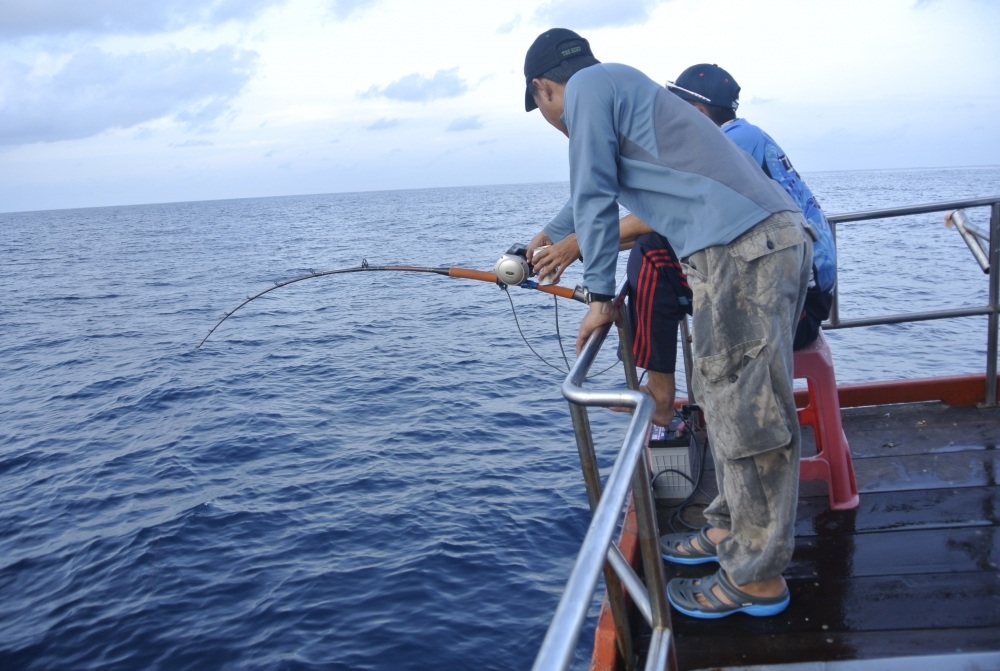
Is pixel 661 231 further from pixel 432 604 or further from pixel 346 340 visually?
pixel 346 340

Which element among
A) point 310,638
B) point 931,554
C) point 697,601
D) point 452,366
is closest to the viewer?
point 697,601

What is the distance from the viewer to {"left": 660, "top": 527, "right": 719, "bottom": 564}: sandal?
3.02 meters

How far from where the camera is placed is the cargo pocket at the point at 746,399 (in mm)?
2371

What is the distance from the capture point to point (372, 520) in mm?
7520

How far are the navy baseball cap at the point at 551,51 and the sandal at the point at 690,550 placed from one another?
173cm

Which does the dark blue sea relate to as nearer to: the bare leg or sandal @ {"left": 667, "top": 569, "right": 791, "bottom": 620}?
the bare leg

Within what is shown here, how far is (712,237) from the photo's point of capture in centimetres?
231

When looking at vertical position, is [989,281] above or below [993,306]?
above

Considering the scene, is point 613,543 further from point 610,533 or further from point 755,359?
point 755,359

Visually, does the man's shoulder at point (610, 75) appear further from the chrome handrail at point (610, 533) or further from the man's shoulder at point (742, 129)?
the man's shoulder at point (742, 129)

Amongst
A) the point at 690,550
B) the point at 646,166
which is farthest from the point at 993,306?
the point at 646,166

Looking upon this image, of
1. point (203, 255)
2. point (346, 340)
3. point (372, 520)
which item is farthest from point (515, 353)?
point (203, 255)

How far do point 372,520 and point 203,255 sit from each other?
35987 millimetres

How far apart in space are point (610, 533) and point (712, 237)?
3.94ft
